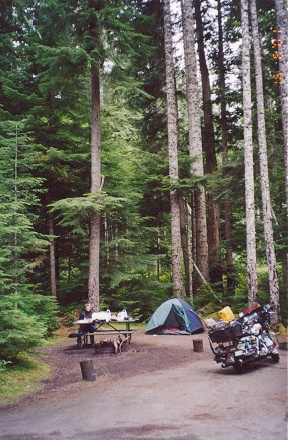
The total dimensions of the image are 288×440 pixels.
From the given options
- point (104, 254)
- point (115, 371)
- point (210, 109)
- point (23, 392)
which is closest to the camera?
point (23, 392)

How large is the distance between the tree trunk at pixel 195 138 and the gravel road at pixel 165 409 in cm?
887

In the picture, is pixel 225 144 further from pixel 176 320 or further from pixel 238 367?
pixel 238 367

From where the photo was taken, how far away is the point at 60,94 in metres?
17.5

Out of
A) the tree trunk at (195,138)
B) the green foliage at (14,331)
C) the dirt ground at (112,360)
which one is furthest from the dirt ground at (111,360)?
the tree trunk at (195,138)

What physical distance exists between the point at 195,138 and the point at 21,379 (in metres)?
13.1

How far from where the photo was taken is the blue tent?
14.2 m

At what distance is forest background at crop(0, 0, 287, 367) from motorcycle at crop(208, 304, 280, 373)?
5.05 m

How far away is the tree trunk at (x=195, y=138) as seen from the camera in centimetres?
1759

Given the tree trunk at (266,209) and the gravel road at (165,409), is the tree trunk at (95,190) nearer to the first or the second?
the gravel road at (165,409)

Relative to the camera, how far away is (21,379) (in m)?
8.71

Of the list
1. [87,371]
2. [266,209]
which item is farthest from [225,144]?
[87,371]

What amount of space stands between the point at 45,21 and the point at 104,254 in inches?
411

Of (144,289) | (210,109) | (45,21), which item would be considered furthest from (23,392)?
(210,109)

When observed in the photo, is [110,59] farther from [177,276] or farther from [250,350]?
[250,350]
